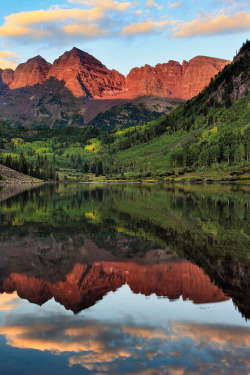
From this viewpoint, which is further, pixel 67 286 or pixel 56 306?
pixel 67 286

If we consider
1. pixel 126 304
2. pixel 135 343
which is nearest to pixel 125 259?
pixel 126 304

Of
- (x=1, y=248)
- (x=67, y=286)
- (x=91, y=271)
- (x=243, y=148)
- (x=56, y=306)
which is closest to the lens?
(x=56, y=306)

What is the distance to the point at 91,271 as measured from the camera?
1769 cm

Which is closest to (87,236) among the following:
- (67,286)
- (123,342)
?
(67,286)

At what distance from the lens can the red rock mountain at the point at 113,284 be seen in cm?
1409

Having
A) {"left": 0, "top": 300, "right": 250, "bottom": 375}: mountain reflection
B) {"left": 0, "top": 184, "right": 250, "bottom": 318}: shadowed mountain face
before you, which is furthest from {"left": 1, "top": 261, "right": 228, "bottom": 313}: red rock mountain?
{"left": 0, "top": 300, "right": 250, "bottom": 375}: mountain reflection

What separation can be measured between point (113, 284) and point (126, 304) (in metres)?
2.66

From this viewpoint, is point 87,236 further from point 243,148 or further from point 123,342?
point 243,148

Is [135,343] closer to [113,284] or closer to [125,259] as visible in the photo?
[113,284]

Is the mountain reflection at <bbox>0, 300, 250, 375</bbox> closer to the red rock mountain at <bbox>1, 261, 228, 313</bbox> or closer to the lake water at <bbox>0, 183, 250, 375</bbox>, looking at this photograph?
the lake water at <bbox>0, 183, 250, 375</bbox>

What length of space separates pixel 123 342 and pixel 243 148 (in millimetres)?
192393

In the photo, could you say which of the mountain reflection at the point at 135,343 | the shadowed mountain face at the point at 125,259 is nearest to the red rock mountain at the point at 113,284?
the shadowed mountain face at the point at 125,259

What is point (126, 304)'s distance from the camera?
13414 mm

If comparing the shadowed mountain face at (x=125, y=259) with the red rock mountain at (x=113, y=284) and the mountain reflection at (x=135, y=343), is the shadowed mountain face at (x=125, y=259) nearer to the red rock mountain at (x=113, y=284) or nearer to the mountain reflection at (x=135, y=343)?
the red rock mountain at (x=113, y=284)
